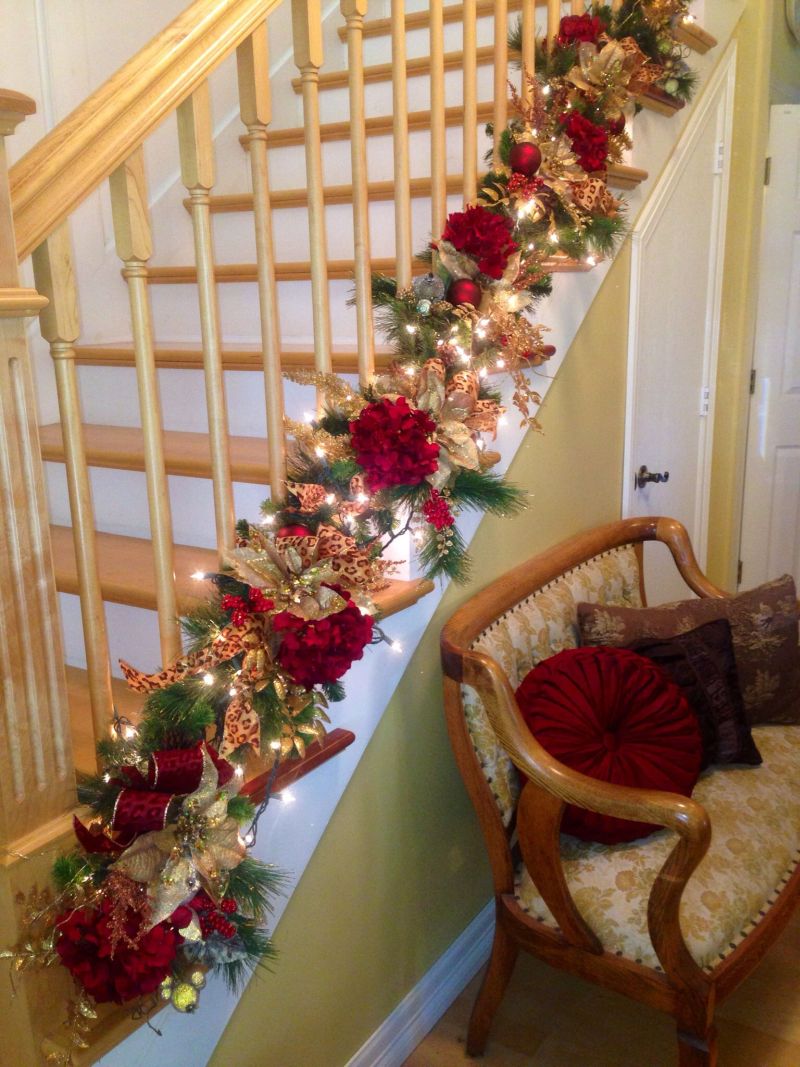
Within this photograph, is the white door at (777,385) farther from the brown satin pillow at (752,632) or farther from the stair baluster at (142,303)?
the stair baluster at (142,303)

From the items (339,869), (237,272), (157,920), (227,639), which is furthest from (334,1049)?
(237,272)

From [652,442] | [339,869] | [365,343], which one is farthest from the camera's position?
[652,442]

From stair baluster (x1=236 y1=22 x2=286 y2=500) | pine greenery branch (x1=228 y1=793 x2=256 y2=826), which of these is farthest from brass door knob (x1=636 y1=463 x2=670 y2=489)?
pine greenery branch (x1=228 y1=793 x2=256 y2=826)

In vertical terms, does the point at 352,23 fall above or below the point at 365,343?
above

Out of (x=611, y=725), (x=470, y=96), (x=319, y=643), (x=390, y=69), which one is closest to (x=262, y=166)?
(x=470, y=96)

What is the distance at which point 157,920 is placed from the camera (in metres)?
1.12

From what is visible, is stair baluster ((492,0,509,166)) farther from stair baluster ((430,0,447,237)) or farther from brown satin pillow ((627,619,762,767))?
brown satin pillow ((627,619,762,767))

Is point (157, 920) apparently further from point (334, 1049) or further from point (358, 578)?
point (334, 1049)

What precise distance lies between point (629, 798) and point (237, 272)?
161cm

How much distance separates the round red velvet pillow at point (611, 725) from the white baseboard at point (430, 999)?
562 mm

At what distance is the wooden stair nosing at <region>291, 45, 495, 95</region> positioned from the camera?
2.74 meters

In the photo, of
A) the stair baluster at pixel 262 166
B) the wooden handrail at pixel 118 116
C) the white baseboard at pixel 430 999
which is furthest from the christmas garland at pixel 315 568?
the white baseboard at pixel 430 999

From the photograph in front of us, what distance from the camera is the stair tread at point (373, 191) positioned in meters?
2.21

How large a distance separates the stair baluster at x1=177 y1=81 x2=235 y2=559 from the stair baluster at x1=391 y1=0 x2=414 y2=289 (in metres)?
0.40
